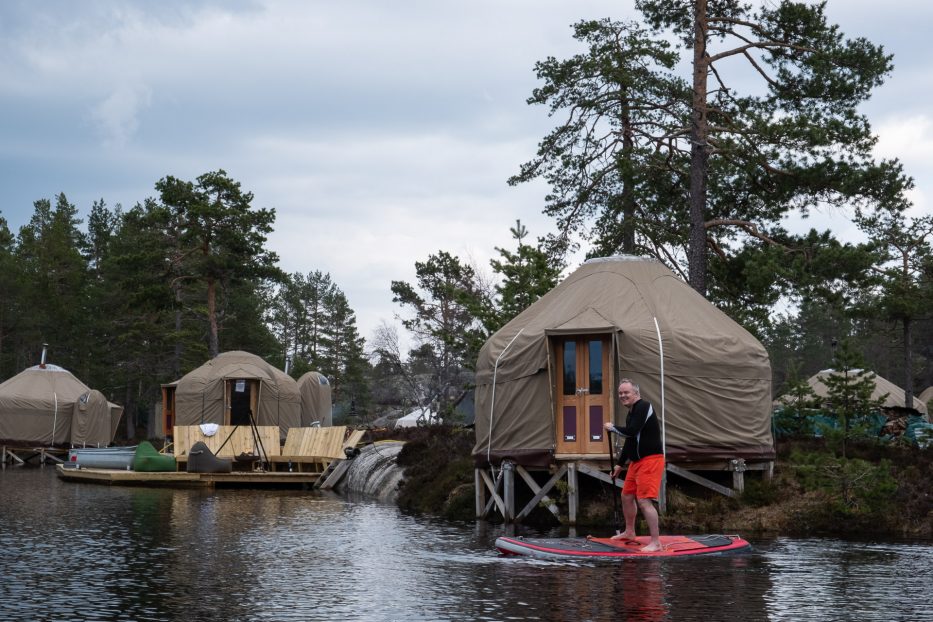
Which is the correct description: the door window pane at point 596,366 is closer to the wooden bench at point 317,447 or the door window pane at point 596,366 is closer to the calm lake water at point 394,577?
the calm lake water at point 394,577

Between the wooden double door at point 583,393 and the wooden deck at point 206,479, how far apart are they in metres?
12.1

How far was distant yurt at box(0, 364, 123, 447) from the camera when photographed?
4109cm

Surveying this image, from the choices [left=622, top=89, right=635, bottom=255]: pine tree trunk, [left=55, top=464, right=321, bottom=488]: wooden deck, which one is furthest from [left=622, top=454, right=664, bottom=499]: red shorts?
[left=55, top=464, right=321, bottom=488]: wooden deck

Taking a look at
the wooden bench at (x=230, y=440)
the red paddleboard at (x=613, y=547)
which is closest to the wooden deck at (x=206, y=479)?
the wooden bench at (x=230, y=440)

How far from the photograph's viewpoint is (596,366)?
1742 centimetres

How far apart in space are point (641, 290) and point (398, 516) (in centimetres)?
579

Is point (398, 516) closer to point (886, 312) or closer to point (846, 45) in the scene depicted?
point (846, 45)

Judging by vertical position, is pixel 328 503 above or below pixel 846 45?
below

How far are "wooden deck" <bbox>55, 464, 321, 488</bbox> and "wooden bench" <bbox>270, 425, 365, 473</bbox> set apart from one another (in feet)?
4.36

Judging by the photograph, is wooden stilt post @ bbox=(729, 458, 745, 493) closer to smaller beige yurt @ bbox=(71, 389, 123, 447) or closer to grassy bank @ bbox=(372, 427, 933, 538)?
grassy bank @ bbox=(372, 427, 933, 538)

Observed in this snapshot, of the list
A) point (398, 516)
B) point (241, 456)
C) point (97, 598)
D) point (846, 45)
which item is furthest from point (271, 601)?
point (241, 456)

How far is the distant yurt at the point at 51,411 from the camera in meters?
41.1

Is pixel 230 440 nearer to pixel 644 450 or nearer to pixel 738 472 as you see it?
pixel 738 472

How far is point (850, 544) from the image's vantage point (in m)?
14.2
